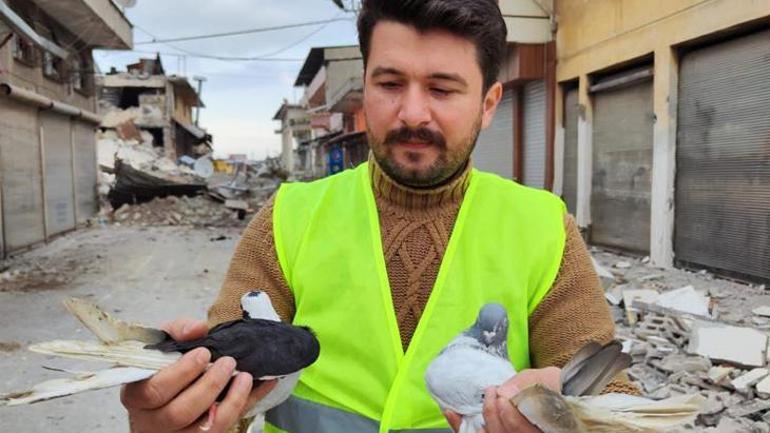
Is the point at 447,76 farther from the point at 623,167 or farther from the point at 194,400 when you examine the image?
the point at 623,167

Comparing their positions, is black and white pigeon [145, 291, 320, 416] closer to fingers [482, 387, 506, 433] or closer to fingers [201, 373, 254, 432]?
fingers [201, 373, 254, 432]

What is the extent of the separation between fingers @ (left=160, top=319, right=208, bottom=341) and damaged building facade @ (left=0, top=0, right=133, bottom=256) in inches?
376

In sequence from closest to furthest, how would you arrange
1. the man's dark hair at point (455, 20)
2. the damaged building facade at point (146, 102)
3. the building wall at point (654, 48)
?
the man's dark hair at point (455, 20) → the building wall at point (654, 48) → the damaged building facade at point (146, 102)

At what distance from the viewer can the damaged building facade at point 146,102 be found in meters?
35.3

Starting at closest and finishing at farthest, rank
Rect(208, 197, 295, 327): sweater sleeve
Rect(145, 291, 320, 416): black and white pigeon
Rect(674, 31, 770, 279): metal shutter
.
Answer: Rect(145, 291, 320, 416): black and white pigeon < Rect(208, 197, 295, 327): sweater sleeve < Rect(674, 31, 770, 279): metal shutter

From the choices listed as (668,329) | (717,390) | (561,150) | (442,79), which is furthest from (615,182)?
(442,79)

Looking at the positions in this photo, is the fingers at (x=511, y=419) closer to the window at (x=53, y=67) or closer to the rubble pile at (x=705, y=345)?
the rubble pile at (x=705, y=345)

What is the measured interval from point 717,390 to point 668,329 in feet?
3.89

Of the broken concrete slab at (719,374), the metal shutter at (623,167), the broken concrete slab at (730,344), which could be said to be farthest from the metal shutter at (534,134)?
the broken concrete slab at (719,374)

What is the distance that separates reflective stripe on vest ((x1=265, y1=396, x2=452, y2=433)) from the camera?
58.2 inches

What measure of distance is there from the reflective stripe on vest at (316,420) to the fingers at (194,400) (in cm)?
38

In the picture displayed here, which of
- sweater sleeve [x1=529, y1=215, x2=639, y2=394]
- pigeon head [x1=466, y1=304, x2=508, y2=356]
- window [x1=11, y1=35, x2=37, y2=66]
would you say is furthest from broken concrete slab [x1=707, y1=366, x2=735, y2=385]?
window [x1=11, y1=35, x2=37, y2=66]

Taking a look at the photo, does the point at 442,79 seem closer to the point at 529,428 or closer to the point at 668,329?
the point at 529,428

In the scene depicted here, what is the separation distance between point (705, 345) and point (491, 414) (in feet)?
15.3
